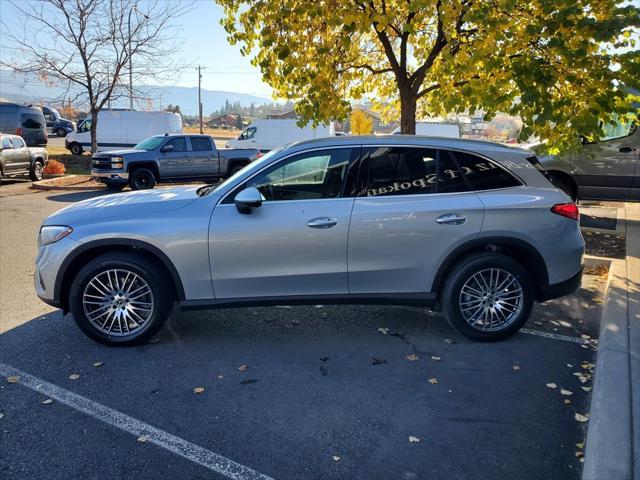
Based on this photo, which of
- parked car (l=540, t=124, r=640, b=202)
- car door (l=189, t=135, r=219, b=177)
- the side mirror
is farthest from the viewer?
car door (l=189, t=135, r=219, b=177)

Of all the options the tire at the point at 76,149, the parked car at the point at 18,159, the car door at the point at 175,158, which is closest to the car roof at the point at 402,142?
the car door at the point at 175,158

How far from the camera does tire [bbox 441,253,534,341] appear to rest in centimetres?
441

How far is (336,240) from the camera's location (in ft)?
13.8

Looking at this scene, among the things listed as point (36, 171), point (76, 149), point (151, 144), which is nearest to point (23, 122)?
point (76, 149)

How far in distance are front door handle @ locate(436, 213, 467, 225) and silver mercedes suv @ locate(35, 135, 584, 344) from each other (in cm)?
1

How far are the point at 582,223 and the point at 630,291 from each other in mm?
4820

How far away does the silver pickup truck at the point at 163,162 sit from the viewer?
14.1 m

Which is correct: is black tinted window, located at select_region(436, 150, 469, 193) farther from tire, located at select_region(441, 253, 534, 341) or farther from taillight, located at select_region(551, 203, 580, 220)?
taillight, located at select_region(551, 203, 580, 220)

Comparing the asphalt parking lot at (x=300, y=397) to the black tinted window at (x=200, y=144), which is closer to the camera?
the asphalt parking lot at (x=300, y=397)

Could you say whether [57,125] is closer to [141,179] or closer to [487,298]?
[141,179]

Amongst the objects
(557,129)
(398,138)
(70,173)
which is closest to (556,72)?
(557,129)

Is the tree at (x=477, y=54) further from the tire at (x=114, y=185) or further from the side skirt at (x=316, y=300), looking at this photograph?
the tire at (x=114, y=185)

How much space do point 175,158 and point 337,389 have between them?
12.6 metres

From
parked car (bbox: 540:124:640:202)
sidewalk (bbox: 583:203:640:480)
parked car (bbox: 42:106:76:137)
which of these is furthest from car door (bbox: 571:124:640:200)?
parked car (bbox: 42:106:76:137)
